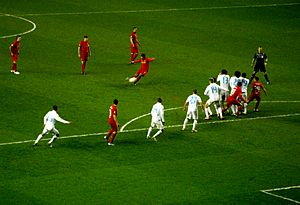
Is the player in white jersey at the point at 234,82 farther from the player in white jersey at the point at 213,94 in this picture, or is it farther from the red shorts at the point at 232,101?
the player in white jersey at the point at 213,94

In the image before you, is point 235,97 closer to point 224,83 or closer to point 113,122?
point 224,83

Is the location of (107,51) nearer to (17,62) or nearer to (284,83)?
(17,62)

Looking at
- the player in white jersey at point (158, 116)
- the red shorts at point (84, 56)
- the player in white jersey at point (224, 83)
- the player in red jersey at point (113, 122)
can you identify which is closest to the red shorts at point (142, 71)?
the red shorts at point (84, 56)

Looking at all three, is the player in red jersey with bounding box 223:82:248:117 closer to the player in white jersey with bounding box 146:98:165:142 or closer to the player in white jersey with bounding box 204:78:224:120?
the player in white jersey with bounding box 204:78:224:120

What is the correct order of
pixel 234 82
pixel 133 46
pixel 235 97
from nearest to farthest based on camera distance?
pixel 235 97 → pixel 234 82 → pixel 133 46

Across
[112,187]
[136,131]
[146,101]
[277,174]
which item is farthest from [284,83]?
[112,187]

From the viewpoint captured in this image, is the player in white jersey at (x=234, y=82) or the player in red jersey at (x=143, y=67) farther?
the player in red jersey at (x=143, y=67)

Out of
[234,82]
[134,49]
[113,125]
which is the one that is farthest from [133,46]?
[113,125]

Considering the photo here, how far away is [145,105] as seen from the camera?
50.2 metres

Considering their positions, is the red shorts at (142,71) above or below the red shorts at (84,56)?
below

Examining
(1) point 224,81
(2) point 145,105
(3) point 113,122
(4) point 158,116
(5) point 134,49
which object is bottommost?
(3) point 113,122

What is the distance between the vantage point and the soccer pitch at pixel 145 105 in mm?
37531

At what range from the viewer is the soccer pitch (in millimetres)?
37531

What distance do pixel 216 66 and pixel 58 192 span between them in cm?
2491
